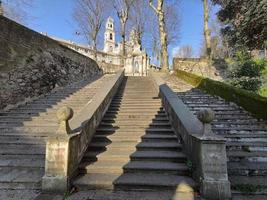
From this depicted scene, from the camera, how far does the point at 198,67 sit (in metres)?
18.3

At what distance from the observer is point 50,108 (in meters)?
8.55

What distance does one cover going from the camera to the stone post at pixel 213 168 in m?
3.62

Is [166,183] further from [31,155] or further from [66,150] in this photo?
[31,155]

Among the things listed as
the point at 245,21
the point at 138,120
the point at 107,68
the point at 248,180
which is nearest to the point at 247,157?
the point at 248,180

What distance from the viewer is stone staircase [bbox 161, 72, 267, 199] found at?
3963 millimetres

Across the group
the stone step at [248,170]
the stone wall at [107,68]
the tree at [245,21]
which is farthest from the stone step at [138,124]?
the stone wall at [107,68]

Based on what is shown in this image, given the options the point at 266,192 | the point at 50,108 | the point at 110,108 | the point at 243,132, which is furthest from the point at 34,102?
the point at 266,192

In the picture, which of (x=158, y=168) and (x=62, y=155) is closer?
(x=62, y=155)

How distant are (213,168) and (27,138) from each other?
177 inches

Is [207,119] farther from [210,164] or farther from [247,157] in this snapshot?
[247,157]

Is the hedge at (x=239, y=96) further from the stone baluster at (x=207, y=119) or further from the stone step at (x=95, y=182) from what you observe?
the stone step at (x=95, y=182)

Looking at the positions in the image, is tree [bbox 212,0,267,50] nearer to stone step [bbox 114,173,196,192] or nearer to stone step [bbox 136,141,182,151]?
stone step [bbox 136,141,182,151]

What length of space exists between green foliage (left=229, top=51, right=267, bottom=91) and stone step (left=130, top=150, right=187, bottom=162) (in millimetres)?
7966

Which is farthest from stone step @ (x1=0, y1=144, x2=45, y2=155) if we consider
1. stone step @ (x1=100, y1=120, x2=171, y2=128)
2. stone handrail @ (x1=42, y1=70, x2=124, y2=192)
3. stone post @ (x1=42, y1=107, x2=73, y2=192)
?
stone step @ (x1=100, y1=120, x2=171, y2=128)
